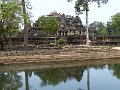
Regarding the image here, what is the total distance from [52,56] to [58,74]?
27.3 feet

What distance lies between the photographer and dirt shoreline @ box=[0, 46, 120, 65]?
1515 inches

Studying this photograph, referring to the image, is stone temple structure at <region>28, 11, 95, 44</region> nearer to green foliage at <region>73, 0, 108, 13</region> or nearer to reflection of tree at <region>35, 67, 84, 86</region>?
green foliage at <region>73, 0, 108, 13</region>

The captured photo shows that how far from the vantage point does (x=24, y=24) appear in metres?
46.2

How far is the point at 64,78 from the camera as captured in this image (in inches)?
1199

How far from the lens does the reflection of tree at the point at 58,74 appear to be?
29409 millimetres

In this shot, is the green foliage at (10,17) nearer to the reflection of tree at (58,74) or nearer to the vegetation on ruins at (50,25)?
the reflection of tree at (58,74)

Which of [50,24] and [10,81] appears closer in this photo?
[10,81]

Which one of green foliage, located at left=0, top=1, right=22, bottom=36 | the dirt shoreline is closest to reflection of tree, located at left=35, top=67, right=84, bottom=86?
the dirt shoreline

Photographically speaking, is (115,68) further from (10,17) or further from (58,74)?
(10,17)

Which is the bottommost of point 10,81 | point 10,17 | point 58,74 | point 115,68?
point 10,81

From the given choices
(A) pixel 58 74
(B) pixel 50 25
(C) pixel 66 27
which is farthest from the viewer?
(C) pixel 66 27

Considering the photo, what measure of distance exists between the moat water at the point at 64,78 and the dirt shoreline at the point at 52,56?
3578mm

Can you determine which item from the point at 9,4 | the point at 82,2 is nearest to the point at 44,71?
the point at 9,4

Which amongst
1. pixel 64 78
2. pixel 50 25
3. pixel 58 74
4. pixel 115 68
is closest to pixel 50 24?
pixel 50 25
